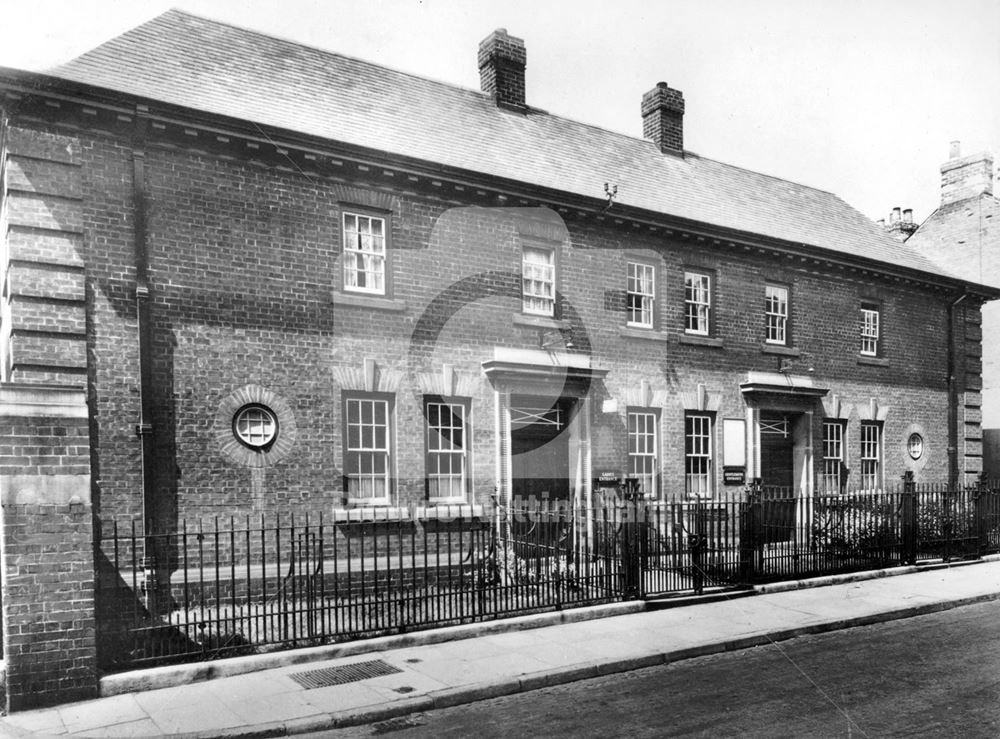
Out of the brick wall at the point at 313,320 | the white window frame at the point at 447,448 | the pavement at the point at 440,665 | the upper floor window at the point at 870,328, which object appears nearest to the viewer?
the pavement at the point at 440,665

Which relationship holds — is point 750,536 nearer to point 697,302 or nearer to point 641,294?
point 641,294

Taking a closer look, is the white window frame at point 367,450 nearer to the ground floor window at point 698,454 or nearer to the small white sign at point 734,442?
the ground floor window at point 698,454

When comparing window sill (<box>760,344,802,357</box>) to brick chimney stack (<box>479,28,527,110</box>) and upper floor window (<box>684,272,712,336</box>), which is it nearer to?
upper floor window (<box>684,272,712,336</box>)

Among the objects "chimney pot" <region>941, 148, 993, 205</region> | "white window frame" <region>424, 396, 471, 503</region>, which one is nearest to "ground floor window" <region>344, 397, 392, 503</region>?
"white window frame" <region>424, 396, 471, 503</region>

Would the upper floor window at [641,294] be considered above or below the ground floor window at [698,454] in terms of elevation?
above

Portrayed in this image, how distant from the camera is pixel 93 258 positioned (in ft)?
35.2

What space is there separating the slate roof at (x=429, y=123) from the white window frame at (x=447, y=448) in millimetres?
4356

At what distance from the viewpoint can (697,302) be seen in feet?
56.9

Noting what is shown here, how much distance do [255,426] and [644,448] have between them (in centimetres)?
822

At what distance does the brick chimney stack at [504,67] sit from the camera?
18188 mm

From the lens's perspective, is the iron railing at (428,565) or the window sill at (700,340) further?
the window sill at (700,340)

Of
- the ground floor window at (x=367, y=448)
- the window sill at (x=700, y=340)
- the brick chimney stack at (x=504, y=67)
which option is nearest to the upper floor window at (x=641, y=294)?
the window sill at (x=700, y=340)

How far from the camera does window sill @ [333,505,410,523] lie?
12227 millimetres

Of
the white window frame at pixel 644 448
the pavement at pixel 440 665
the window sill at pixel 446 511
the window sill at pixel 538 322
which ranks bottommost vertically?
the pavement at pixel 440 665
